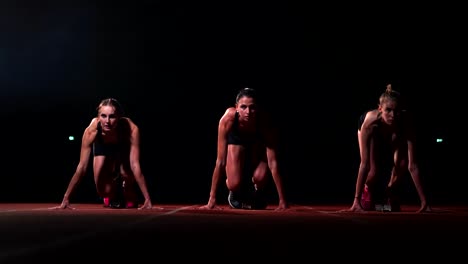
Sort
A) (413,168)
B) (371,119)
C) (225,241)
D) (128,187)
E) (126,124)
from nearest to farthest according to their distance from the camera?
1. (225,241)
2. (413,168)
3. (371,119)
4. (126,124)
5. (128,187)

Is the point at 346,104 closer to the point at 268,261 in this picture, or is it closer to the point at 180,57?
the point at 180,57

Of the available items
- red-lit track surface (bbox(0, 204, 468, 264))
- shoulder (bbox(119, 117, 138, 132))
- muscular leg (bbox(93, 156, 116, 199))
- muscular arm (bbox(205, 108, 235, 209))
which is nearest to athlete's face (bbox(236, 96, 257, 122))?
muscular arm (bbox(205, 108, 235, 209))

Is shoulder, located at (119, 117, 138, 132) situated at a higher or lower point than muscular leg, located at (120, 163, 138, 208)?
higher

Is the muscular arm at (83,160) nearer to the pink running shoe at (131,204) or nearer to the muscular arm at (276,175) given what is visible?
the pink running shoe at (131,204)

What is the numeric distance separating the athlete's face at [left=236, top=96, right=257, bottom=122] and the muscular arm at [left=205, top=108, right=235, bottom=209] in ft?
0.43

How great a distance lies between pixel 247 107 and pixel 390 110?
4.61 feet

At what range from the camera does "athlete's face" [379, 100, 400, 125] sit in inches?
236

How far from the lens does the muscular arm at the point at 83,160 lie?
20.2 ft

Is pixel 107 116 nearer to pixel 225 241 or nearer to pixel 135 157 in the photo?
pixel 135 157

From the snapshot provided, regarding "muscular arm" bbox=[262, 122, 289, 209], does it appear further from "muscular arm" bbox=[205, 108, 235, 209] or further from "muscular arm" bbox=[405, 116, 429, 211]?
"muscular arm" bbox=[405, 116, 429, 211]

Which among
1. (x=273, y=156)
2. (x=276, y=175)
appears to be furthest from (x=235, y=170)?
(x=276, y=175)

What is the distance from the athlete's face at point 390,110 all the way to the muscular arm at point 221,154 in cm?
153

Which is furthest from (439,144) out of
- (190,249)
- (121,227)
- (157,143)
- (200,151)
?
(190,249)

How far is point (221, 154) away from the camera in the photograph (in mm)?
6078
